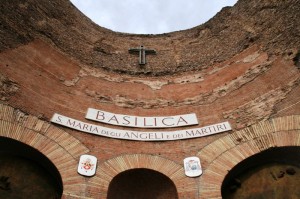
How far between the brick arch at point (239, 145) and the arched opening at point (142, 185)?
720mm

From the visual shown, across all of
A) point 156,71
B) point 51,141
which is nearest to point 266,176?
point 51,141

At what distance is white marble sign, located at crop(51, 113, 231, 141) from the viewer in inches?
309

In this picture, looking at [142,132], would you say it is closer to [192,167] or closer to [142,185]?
[142,185]

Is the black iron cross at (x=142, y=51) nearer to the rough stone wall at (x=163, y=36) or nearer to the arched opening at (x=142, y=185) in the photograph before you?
the rough stone wall at (x=163, y=36)

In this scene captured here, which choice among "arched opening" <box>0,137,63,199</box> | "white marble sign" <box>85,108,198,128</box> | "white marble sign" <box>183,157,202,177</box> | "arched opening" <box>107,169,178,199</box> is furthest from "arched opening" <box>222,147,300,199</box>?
"arched opening" <box>0,137,63,199</box>

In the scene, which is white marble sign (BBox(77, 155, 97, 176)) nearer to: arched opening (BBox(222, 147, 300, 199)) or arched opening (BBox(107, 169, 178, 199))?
arched opening (BBox(107, 169, 178, 199))

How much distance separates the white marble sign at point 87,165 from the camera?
6914 mm

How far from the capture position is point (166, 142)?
7.93 meters

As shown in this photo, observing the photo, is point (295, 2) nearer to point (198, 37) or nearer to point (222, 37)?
point (222, 37)

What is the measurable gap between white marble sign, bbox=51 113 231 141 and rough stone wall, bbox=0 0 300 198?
154mm

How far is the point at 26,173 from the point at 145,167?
2.30 meters

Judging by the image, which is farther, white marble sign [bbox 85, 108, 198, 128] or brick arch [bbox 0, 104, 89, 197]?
white marble sign [bbox 85, 108, 198, 128]

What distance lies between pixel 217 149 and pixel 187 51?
420 centimetres

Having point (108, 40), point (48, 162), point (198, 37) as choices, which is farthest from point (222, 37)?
point (48, 162)
